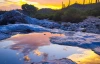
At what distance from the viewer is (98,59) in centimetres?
963

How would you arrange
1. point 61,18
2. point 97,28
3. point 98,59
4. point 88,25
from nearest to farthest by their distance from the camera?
point 98,59 → point 97,28 → point 88,25 → point 61,18

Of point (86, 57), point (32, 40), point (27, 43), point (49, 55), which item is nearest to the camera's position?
point (86, 57)

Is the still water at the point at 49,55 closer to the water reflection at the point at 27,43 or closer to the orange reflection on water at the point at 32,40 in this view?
the water reflection at the point at 27,43

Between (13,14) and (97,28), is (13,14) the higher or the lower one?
the higher one

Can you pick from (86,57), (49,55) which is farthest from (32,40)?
(86,57)

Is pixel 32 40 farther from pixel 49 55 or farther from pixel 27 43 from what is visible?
pixel 49 55

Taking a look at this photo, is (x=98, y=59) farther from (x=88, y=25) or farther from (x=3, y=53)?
(x=88, y=25)

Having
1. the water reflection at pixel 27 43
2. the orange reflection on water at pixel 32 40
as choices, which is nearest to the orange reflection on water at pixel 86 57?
the water reflection at pixel 27 43

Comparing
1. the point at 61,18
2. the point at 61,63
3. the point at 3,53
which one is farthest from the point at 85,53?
the point at 61,18

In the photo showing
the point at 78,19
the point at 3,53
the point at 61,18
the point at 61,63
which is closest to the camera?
the point at 61,63

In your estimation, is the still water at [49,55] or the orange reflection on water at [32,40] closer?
the still water at [49,55]

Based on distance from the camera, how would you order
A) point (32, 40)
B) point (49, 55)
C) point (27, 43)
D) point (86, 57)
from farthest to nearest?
point (32, 40) → point (27, 43) → point (49, 55) → point (86, 57)

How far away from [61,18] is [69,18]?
79.1 inches

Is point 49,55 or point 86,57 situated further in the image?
point 49,55
